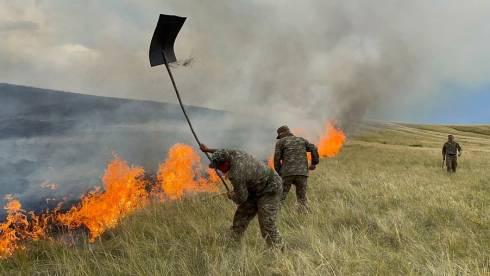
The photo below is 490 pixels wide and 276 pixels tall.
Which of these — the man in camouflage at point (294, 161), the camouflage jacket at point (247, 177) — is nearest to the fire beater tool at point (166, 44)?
the camouflage jacket at point (247, 177)

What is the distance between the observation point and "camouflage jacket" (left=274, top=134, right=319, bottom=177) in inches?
341

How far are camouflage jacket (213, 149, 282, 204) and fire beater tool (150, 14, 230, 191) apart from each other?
53cm

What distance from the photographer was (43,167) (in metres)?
12.4

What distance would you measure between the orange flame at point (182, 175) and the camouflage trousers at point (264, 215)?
537 cm

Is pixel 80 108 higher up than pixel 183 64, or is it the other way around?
pixel 80 108

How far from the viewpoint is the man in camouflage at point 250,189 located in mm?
5191

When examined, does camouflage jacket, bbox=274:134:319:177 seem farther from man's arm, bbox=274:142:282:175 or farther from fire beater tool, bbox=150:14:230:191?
fire beater tool, bbox=150:14:230:191

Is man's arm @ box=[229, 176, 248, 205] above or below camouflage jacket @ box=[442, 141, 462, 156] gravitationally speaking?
below

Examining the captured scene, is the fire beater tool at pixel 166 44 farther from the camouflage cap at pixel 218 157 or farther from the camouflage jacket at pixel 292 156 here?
the camouflage jacket at pixel 292 156

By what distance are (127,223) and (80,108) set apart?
1622 cm

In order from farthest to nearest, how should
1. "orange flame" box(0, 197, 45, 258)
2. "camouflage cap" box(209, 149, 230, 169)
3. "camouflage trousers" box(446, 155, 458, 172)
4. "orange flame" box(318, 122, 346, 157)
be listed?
1. "orange flame" box(318, 122, 346, 157)
2. "camouflage trousers" box(446, 155, 458, 172)
3. "orange flame" box(0, 197, 45, 258)
4. "camouflage cap" box(209, 149, 230, 169)

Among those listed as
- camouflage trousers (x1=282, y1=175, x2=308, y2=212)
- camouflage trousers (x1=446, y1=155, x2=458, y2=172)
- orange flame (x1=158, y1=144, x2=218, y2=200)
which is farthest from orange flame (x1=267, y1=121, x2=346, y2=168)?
camouflage trousers (x1=282, y1=175, x2=308, y2=212)

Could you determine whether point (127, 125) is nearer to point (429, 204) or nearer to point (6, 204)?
point (6, 204)

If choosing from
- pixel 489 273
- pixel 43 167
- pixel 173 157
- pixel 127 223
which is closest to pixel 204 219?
pixel 127 223
